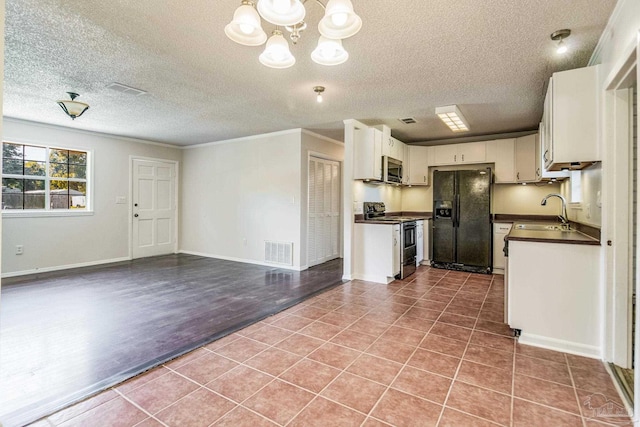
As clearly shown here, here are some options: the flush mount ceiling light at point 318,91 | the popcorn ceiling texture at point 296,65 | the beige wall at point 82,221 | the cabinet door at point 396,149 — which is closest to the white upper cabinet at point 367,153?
the popcorn ceiling texture at point 296,65

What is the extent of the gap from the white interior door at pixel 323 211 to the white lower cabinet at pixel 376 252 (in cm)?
A: 114

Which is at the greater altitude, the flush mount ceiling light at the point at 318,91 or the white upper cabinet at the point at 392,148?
the flush mount ceiling light at the point at 318,91

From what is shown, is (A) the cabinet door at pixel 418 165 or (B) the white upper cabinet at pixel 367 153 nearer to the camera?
(B) the white upper cabinet at pixel 367 153

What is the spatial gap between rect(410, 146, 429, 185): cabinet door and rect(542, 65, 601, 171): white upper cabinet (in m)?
3.41

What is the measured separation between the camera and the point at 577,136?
8.05 feet

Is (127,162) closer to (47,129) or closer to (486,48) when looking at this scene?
(47,129)

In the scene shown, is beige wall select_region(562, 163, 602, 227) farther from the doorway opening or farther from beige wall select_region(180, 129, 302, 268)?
beige wall select_region(180, 129, 302, 268)

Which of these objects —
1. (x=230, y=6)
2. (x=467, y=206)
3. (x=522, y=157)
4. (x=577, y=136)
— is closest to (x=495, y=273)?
(x=467, y=206)

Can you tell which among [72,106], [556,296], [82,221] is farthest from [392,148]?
[82,221]

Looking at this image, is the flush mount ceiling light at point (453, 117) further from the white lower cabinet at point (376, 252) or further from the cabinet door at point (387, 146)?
the white lower cabinet at point (376, 252)

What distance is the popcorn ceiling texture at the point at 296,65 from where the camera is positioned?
2.10 metres

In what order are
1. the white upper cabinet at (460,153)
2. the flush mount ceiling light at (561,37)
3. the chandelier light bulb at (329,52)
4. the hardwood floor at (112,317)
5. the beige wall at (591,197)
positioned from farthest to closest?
the white upper cabinet at (460,153)
the beige wall at (591,197)
the flush mount ceiling light at (561,37)
the hardwood floor at (112,317)
the chandelier light bulb at (329,52)

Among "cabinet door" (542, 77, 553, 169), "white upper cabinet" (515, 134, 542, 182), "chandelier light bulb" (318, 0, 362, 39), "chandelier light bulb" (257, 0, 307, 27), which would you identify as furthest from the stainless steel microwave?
"chandelier light bulb" (257, 0, 307, 27)

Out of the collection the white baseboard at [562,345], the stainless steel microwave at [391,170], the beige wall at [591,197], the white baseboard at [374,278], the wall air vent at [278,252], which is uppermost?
the stainless steel microwave at [391,170]
